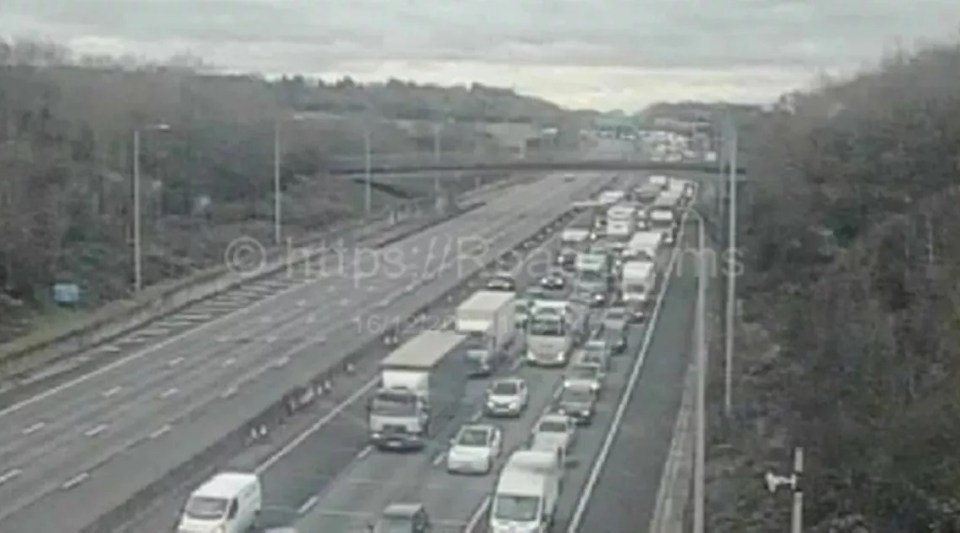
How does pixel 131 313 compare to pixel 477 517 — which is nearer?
pixel 477 517

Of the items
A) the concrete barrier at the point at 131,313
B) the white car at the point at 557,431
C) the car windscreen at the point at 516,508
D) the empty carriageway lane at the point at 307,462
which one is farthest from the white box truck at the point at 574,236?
the car windscreen at the point at 516,508

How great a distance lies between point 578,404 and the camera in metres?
14.5

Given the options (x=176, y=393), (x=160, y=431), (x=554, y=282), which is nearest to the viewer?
(x=160, y=431)

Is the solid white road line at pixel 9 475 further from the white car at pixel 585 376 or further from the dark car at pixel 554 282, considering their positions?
the dark car at pixel 554 282

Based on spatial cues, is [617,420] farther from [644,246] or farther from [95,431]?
[644,246]

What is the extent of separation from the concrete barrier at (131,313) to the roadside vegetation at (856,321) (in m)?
7.30

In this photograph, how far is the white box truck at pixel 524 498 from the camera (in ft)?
33.5

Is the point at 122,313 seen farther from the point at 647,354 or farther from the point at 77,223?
the point at 647,354

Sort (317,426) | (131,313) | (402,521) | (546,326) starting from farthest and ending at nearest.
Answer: (131,313), (546,326), (317,426), (402,521)

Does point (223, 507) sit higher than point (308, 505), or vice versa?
point (223, 507)

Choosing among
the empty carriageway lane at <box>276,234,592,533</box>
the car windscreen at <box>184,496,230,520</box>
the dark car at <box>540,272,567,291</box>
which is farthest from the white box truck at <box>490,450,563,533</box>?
the dark car at <box>540,272,567,291</box>

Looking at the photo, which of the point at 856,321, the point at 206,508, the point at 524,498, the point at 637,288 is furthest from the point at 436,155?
the point at 206,508

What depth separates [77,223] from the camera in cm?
2512

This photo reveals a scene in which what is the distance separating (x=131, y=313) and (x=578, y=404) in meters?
8.28
